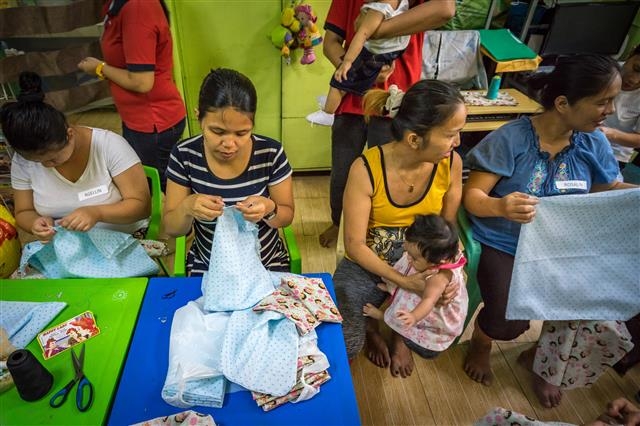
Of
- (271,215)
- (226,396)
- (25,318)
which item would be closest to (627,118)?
(271,215)

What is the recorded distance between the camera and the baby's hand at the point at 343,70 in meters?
1.95

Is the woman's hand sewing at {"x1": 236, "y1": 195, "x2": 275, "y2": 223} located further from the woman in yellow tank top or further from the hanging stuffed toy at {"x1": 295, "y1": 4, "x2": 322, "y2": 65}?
the hanging stuffed toy at {"x1": 295, "y1": 4, "x2": 322, "y2": 65}

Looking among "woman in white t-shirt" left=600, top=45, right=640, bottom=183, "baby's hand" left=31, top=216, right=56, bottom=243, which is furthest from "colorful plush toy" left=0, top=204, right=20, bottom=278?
"woman in white t-shirt" left=600, top=45, right=640, bottom=183

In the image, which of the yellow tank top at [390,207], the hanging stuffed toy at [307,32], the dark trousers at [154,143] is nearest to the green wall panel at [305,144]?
the hanging stuffed toy at [307,32]

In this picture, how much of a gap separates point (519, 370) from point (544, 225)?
2.90ft

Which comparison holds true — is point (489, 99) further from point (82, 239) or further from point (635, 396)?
point (82, 239)

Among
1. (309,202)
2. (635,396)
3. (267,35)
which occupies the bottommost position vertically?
(635,396)

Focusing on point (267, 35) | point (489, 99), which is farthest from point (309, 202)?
point (489, 99)

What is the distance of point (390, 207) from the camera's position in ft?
5.77

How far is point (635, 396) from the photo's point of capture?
2.03 metres

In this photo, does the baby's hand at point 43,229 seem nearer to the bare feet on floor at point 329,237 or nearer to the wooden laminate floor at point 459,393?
the wooden laminate floor at point 459,393

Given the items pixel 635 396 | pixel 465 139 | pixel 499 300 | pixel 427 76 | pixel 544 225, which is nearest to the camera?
pixel 544 225

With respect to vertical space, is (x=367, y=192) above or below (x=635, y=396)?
above

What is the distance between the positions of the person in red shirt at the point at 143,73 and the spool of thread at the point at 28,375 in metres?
1.42
